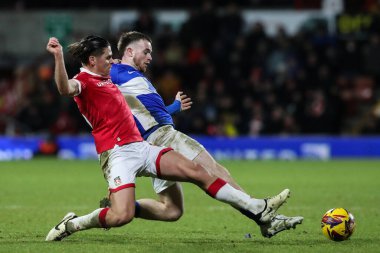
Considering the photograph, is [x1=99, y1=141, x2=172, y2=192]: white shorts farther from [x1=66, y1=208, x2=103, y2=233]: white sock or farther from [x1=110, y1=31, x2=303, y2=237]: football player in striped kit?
[x1=110, y1=31, x2=303, y2=237]: football player in striped kit

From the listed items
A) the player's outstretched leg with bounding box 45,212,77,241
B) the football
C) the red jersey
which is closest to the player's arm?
the red jersey

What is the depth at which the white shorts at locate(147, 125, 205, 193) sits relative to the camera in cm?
852

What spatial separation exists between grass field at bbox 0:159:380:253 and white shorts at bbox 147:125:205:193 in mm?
538

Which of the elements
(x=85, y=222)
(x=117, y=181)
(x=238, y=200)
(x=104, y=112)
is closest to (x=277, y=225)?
(x=238, y=200)

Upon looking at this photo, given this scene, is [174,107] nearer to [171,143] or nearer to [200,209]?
[171,143]

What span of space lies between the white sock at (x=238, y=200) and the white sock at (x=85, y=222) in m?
1.11

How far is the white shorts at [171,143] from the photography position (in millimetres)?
8516

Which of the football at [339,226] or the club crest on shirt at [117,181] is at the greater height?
the club crest on shirt at [117,181]

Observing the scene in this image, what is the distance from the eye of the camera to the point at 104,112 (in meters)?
7.84

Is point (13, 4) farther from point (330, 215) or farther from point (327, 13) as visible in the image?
point (330, 215)

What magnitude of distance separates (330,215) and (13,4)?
19.9m

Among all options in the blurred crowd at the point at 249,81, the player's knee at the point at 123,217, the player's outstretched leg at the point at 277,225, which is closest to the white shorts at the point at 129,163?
the player's knee at the point at 123,217

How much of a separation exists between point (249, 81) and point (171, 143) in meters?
14.3

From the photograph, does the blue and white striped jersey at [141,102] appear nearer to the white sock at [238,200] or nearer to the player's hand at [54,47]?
the white sock at [238,200]
